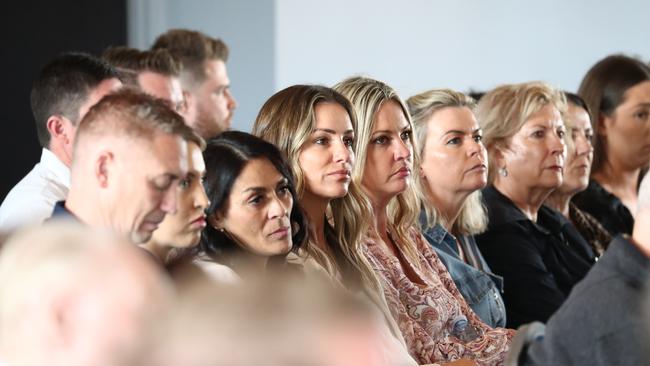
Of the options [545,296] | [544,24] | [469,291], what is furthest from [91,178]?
[544,24]

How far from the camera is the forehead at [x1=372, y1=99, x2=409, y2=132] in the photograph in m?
3.04

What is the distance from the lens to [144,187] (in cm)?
171

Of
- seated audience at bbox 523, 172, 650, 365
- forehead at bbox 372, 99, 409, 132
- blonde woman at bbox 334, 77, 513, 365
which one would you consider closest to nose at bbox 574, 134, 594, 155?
blonde woman at bbox 334, 77, 513, 365

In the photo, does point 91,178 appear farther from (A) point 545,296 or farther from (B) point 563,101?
(B) point 563,101

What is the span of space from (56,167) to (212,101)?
6.50 ft

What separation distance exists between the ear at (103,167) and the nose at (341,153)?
1039 millimetres

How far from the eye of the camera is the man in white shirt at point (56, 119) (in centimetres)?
275

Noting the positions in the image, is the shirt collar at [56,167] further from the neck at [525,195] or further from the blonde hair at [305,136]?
the neck at [525,195]

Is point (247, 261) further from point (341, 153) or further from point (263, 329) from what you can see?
point (263, 329)

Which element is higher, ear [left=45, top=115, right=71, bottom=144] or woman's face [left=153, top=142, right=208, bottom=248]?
woman's face [left=153, top=142, right=208, bottom=248]

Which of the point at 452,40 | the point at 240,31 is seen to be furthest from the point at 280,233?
the point at 452,40

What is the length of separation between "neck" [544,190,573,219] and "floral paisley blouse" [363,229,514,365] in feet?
4.04

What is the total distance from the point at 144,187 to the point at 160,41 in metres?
3.13

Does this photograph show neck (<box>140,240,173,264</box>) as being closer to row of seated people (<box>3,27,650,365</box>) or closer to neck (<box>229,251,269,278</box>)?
row of seated people (<box>3,27,650,365</box>)
